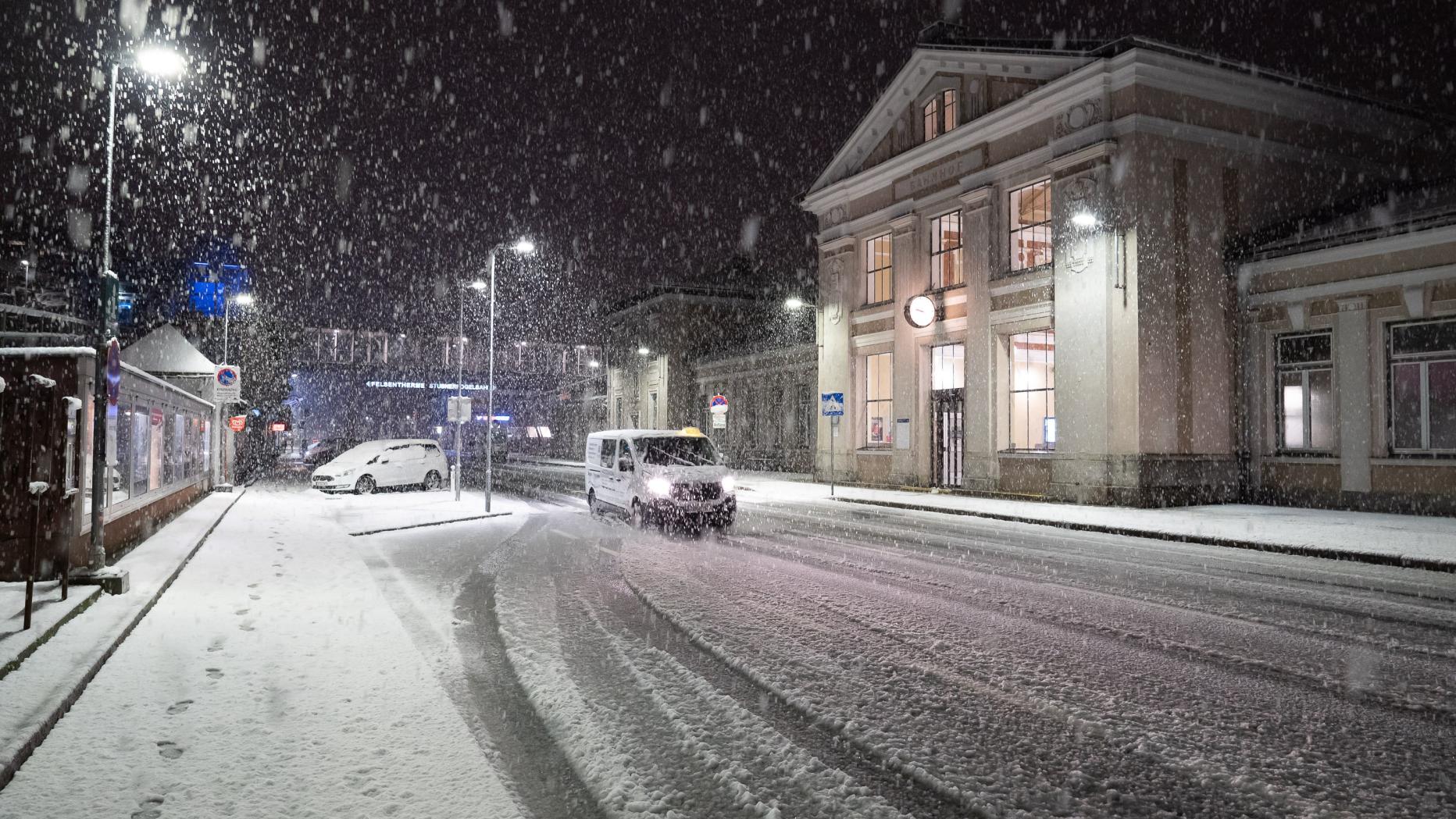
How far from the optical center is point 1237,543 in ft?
45.0

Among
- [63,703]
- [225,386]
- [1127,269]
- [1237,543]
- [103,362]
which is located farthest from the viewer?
[225,386]

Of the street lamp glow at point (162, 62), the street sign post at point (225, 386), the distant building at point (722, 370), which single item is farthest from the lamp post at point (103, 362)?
the distant building at point (722, 370)

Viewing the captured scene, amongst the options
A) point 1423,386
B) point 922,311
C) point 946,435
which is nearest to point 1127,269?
point 1423,386

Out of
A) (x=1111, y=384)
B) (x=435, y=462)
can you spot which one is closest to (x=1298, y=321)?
Result: (x=1111, y=384)

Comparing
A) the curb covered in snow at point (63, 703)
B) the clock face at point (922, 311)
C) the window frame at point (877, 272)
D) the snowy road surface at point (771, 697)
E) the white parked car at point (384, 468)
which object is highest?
the window frame at point (877, 272)

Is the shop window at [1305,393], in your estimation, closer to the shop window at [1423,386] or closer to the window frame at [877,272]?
the shop window at [1423,386]

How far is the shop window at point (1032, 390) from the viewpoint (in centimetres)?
2338

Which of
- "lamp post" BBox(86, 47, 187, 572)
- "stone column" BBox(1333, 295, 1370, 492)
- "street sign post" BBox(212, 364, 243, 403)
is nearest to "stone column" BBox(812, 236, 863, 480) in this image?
"stone column" BBox(1333, 295, 1370, 492)

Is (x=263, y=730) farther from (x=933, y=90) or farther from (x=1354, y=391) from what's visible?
(x=933, y=90)

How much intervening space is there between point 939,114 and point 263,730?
85.5 ft

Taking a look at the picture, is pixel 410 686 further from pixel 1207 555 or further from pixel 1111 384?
pixel 1111 384

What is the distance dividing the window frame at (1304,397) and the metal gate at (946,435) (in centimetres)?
794

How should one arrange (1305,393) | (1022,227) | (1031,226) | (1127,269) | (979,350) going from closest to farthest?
(1305,393)
(1127,269)
(1031,226)
(1022,227)
(979,350)

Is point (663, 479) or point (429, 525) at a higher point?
point (663, 479)
